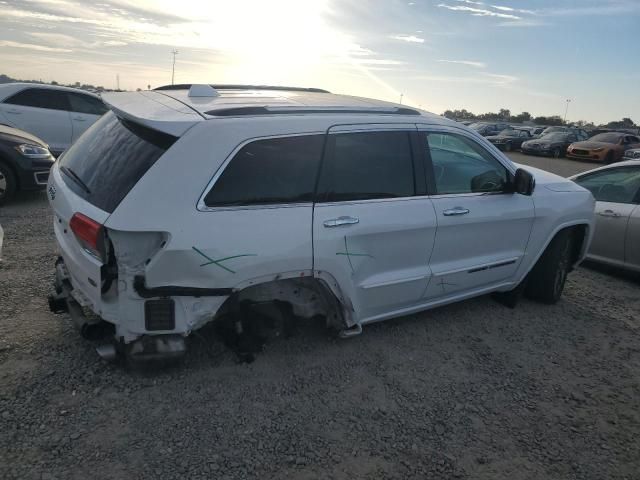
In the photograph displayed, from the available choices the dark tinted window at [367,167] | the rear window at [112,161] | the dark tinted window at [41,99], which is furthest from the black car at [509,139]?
the rear window at [112,161]

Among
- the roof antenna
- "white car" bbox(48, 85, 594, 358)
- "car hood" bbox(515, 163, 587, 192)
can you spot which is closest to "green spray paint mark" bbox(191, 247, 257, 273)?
"white car" bbox(48, 85, 594, 358)

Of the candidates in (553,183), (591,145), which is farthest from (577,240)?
(591,145)

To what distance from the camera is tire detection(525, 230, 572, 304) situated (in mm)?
4812

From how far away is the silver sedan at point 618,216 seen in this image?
226 inches

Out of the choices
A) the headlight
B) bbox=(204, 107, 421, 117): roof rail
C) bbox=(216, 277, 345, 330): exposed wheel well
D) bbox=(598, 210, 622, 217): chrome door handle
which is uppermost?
bbox=(204, 107, 421, 117): roof rail

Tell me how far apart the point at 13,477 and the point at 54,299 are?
1339 mm

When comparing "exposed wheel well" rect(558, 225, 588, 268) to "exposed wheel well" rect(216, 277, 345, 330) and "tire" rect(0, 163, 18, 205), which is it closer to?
"exposed wheel well" rect(216, 277, 345, 330)

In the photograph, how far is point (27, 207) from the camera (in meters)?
7.22

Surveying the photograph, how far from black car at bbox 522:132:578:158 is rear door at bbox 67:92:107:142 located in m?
23.0

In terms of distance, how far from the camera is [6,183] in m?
7.12

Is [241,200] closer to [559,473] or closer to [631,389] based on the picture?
[559,473]

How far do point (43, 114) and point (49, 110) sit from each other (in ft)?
0.52

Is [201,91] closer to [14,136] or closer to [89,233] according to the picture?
[89,233]

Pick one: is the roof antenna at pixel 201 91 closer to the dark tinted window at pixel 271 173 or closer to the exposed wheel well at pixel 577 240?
the dark tinted window at pixel 271 173
